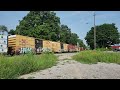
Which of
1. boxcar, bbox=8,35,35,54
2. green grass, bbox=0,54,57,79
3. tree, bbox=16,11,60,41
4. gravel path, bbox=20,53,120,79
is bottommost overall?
gravel path, bbox=20,53,120,79

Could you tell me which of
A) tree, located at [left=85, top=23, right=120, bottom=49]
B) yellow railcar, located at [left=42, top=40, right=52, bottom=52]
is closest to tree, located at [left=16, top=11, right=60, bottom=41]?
yellow railcar, located at [left=42, top=40, right=52, bottom=52]

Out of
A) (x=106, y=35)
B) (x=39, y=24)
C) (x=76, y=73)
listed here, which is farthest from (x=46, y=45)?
(x=106, y=35)

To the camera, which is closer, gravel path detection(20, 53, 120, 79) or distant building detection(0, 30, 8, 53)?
gravel path detection(20, 53, 120, 79)

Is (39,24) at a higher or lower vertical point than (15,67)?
higher

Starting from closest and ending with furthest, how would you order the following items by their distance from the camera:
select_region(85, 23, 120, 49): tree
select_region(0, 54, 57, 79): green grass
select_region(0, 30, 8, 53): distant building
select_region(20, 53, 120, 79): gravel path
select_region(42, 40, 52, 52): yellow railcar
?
select_region(0, 54, 57, 79): green grass < select_region(20, 53, 120, 79): gravel path < select_region(0, 30, 8, 53): distant building < select_region(42, 40, 52, 52): yellow railcar < select_region(85, 23, 120, 49): tree

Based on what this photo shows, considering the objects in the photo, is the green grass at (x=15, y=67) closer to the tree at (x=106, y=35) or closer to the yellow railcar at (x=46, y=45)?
the yellow railcar at (x=46, y=45)

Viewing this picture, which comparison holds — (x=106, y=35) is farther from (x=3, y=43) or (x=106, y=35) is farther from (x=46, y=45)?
(x=3, y=43)

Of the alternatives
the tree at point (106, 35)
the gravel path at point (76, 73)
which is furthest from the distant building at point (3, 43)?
the tree at point (106, 35)

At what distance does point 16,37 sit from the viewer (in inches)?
945

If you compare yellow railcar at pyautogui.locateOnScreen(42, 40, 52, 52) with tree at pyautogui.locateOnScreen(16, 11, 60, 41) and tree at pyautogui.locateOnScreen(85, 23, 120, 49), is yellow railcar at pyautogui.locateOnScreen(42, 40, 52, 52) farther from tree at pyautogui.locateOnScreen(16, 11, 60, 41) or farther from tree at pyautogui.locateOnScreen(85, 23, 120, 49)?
tree at pyautogui.locateOnScreen(85, 23, 120, 49)
